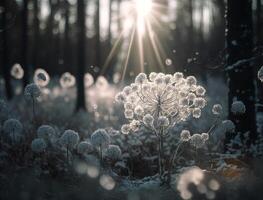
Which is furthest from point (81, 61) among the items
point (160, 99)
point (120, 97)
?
point (160, 99)

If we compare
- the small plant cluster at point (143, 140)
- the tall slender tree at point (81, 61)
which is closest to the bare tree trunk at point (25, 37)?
the tall slender tree at point (81, 61)

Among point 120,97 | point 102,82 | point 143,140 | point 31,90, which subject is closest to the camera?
point 120,97

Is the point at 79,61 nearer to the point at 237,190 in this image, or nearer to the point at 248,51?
the point at 248,51

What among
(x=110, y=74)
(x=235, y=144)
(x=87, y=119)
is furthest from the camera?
(x=110, y=74)

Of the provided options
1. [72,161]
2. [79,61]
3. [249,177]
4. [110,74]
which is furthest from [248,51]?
[110,74]

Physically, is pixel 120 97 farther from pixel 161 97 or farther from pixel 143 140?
pixel 143 140

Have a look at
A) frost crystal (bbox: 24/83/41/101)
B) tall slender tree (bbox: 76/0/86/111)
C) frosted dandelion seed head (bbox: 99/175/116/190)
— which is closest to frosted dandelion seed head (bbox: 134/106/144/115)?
frosted dandelion seed head (bbox: 99/175/116/190)

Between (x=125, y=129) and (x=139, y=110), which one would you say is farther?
(x=125, y=129)

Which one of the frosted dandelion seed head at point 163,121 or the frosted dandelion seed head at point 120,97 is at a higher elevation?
the frosted dandelion seed head at point 120,97

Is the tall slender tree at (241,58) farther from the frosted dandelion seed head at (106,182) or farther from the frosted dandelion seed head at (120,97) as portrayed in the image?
the frosted dandelion seed head at (106,182)
